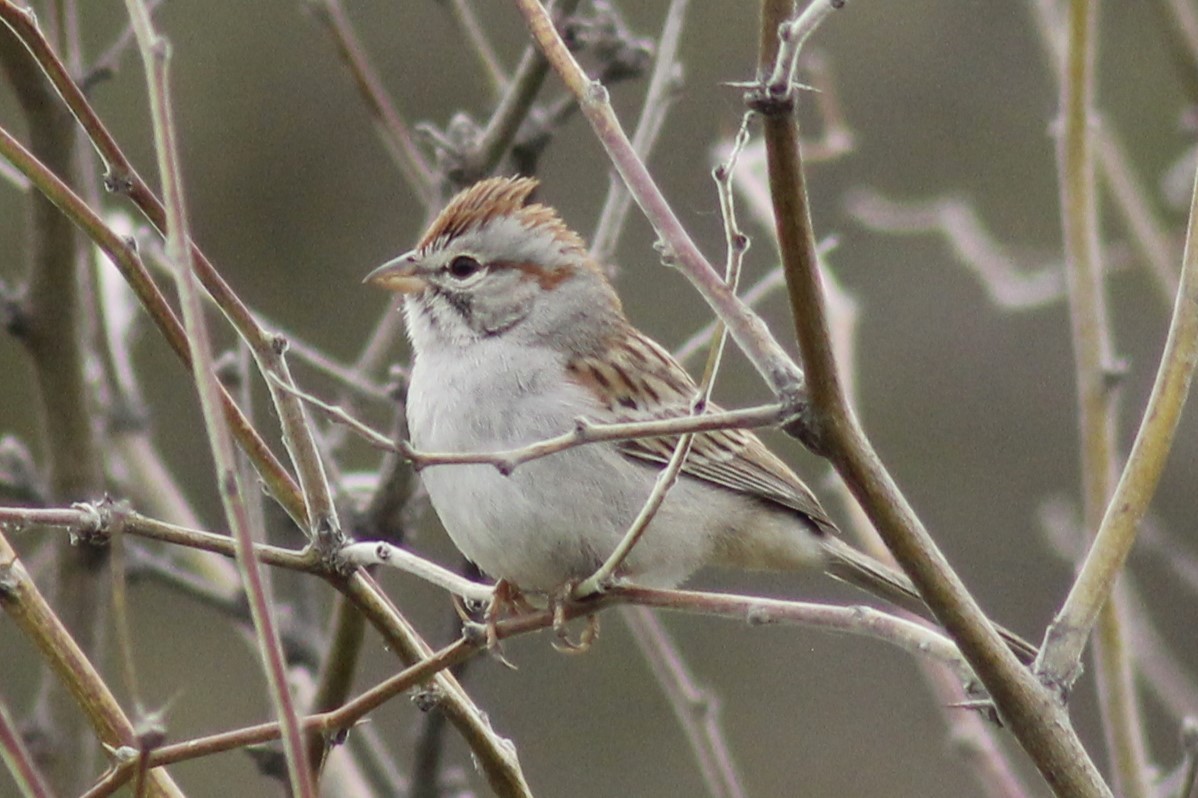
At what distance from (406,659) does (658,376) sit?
4.79 feet

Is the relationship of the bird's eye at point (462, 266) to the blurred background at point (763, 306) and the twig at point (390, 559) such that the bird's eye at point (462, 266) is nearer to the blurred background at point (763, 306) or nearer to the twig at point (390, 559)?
the twig at point (390, 559)

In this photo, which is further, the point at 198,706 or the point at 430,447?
the point at 198,706

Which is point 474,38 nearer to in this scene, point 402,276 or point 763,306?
point 402,276

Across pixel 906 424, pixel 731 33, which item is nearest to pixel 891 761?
pixel 906 424

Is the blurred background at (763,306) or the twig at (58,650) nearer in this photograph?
the twig at (58,650)

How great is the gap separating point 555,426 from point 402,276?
544mm

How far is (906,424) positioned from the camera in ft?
34.9

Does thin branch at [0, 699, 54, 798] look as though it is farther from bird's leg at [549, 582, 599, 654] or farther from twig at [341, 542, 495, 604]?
bird's leg at [549, 582, 599, 654]

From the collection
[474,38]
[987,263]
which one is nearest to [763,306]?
[987,263]

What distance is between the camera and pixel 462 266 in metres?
3.80

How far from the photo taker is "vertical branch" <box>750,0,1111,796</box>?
1.83 metres

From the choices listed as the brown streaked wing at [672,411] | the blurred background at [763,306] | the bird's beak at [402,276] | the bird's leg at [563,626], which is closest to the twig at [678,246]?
the bird's leg at [563,626]

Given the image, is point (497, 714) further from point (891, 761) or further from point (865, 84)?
point (865, 84)

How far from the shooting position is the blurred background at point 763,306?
993 centimetres
